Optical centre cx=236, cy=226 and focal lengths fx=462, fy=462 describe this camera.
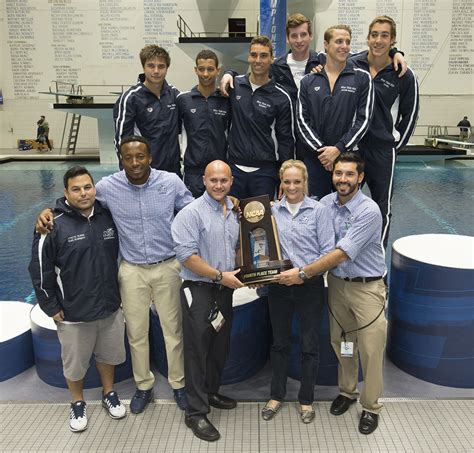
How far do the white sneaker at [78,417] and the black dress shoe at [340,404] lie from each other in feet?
5.46

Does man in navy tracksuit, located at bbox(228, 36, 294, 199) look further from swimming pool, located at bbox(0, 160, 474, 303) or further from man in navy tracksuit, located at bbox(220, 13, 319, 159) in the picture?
swimming pool, located at bbox(0, 160, 474, 303)

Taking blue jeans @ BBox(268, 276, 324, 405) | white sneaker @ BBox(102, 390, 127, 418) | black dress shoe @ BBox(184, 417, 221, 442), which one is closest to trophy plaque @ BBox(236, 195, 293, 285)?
blue jeans @ BBox(268, 276, 324, 405)

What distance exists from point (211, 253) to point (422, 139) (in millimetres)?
22117

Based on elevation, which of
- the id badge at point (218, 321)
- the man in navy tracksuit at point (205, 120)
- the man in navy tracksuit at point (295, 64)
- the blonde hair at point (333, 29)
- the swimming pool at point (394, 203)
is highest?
the blonde hair at point (333, 29)

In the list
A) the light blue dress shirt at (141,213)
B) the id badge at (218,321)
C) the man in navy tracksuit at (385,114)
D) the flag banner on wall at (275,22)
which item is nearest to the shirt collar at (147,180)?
the light blue dress shirt at (141,213)

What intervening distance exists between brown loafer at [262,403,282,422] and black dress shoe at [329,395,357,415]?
379mm

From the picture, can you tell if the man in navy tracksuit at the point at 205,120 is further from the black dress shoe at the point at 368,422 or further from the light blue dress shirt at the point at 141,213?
the black dress shoe at the point at 368,422

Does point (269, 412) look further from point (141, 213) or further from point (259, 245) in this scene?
point (141, 213)

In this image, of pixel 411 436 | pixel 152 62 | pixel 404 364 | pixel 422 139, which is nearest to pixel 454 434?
pixel 411 436

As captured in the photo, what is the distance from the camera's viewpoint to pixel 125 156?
2.94 m

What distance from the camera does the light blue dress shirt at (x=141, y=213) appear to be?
3010mm

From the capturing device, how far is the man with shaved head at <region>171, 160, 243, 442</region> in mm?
2809

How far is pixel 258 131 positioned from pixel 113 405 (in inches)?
93.2

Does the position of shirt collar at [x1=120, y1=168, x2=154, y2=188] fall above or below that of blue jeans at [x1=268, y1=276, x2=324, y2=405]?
above
